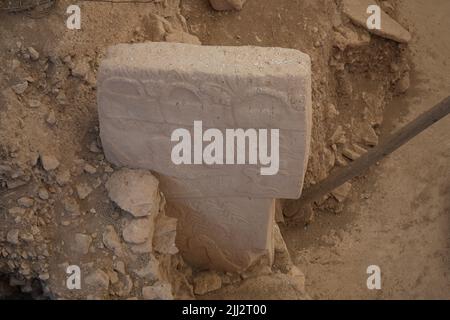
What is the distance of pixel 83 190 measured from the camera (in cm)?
343

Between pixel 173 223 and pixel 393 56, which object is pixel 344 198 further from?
pixel 173 223

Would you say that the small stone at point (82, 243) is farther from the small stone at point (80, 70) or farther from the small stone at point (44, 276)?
the small stone at point (80, 70)

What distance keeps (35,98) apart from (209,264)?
1513mm

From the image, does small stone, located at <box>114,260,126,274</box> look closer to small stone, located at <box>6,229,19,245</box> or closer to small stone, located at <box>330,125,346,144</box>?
small stone, located at <box>6,229,19,245</box>

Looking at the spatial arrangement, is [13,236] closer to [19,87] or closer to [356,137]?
[19,87]

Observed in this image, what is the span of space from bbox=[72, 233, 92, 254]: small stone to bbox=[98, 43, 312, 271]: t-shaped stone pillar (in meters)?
0.45

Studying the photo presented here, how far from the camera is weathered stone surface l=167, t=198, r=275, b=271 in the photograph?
3547 millimetres

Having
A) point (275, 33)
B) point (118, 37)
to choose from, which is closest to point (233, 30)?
point (275, 33)

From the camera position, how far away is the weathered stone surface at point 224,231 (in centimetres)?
355

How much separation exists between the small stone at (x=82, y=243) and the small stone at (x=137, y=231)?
205 millimetres

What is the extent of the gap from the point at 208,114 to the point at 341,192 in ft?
7.95

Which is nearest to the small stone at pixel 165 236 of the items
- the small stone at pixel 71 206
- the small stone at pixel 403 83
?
the small stone at pixel 71 206

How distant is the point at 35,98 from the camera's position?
362cm

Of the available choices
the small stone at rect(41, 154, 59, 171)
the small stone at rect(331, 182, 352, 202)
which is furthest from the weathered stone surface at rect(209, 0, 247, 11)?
the small stone at rect(41, 154, 59, 171)
